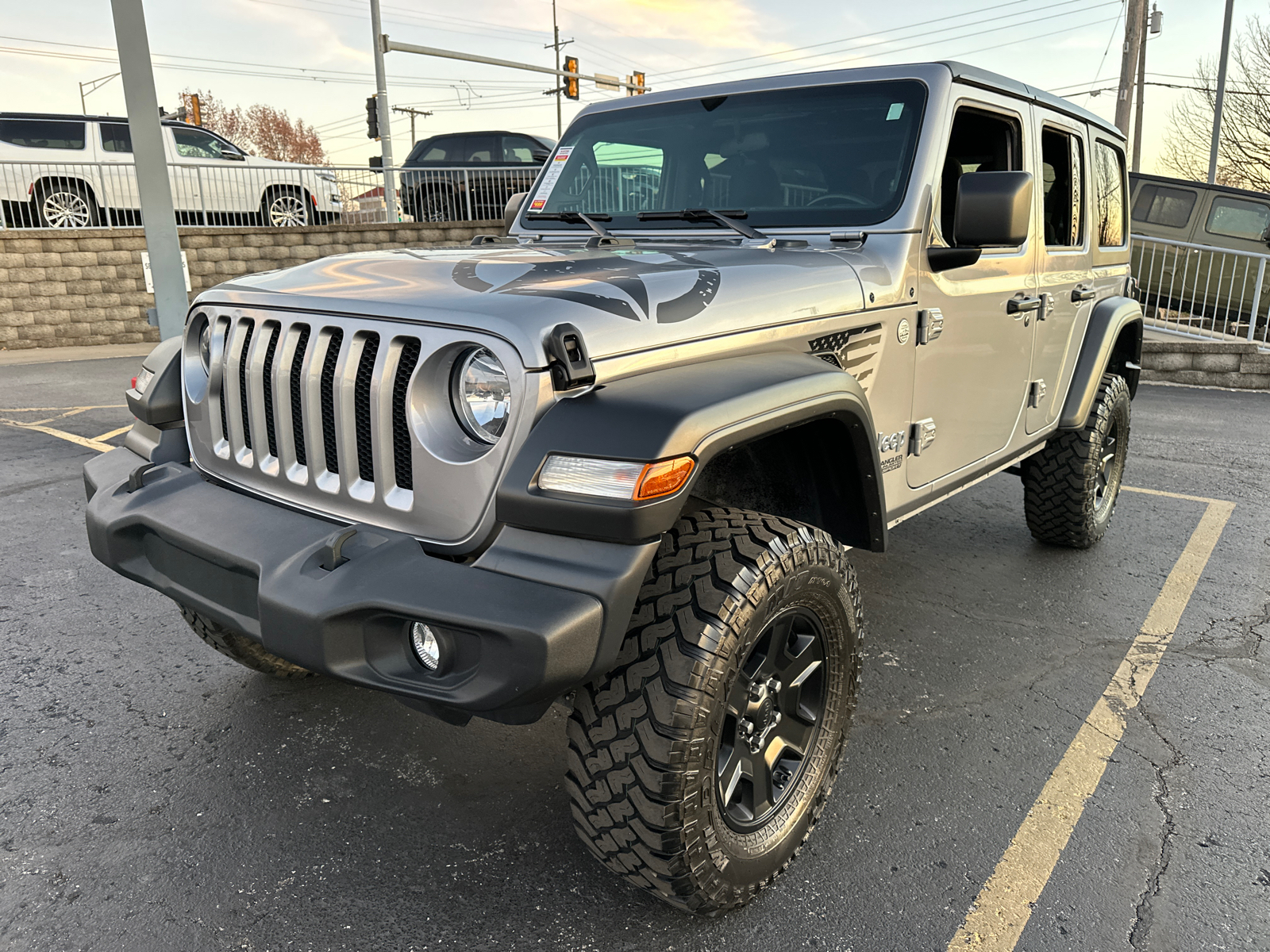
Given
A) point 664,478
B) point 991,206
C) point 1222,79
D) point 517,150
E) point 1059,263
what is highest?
point 1222,79

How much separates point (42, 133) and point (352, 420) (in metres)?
14.6

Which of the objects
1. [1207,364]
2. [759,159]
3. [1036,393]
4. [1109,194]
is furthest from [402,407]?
[1207,364]

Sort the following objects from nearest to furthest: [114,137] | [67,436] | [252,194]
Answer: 1. [67,436]
2. [114,137]
3. [252,194]

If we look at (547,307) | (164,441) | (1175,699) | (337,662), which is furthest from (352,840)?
(1175,699)

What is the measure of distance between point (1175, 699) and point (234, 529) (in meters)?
3.05

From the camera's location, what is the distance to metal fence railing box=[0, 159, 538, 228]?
43.8 ft

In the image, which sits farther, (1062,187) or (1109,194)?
(1109,194)

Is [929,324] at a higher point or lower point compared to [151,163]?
lower

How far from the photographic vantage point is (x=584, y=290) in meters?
2.03

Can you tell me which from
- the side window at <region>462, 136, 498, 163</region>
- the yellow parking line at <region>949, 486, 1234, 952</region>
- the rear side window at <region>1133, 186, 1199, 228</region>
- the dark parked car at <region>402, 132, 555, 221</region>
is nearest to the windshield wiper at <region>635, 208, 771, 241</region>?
the yellow parking line at <region>949, 486, 1234, 952</region>

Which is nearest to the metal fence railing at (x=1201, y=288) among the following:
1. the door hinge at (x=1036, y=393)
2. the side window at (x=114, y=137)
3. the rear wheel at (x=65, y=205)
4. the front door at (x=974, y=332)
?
the door hinge at (x=1036, y=393)

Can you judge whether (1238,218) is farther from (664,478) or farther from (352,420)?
(352,420)

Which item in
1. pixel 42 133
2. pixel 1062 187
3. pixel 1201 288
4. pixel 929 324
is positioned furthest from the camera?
pixel 42 133

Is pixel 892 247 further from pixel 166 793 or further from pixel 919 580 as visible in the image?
pixel 166 793
